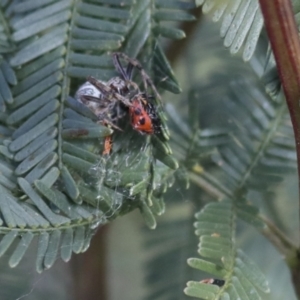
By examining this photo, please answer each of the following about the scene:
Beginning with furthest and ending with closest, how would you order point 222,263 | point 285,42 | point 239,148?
point 239,148 → point 222,263 → point 285,42

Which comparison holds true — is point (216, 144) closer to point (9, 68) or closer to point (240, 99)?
point (240, 99)

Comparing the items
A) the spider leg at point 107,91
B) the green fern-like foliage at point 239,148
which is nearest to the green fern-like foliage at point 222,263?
the green fern-like foliage at point 239,148

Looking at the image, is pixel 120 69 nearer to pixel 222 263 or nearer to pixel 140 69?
pixel 140 69

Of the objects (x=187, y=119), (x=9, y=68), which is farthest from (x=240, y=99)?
(x=9, y=68)

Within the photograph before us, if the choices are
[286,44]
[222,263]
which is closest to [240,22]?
[286,44]

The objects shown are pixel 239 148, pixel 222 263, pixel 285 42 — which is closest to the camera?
pixel 285 42

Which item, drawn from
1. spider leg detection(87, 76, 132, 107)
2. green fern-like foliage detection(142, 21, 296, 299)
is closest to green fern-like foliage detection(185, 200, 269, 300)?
green fern-like foliage detection(142, 21, 296, 299)

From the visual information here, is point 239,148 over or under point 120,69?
under
